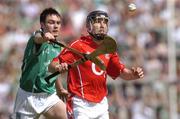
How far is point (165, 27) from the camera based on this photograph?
1802 cm

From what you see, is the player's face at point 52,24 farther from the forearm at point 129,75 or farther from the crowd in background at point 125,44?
the crowd in background at point 125,44

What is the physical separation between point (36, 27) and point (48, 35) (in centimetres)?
991

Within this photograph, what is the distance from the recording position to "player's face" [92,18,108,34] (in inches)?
383

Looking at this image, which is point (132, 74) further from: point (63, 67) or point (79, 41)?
point (63, 67)

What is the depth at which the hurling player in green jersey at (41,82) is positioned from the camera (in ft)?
33.9

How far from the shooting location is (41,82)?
410 inches

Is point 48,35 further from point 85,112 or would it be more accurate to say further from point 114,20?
A: point 114,20

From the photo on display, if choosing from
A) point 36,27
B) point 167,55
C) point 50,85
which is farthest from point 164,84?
point 50,85

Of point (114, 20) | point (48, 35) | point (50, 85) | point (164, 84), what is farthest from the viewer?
point (114, 20)

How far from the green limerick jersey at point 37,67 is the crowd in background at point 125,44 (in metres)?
6.23

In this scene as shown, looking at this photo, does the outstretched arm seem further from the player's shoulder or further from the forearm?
the player's shoulder

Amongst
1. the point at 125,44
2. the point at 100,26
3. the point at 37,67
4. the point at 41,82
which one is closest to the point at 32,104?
the point at 41,82

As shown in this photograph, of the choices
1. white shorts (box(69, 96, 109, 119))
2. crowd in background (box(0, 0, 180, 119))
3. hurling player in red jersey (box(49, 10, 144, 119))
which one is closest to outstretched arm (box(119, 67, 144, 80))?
hurling player in red jersey (box(49, 10, 144, 119))

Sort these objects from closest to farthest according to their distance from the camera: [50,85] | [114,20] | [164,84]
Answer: [50,85]
[164,84]
[114,20]
